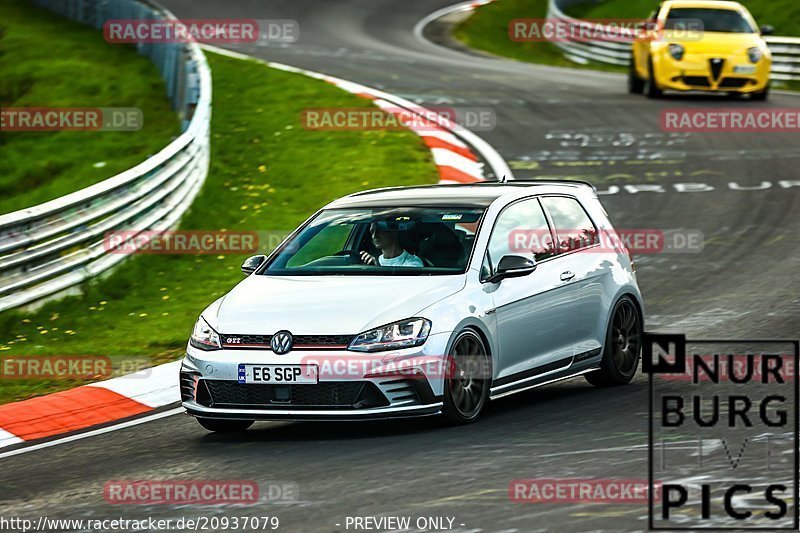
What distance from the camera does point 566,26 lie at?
3916cm

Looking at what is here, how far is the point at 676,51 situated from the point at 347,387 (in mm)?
17325

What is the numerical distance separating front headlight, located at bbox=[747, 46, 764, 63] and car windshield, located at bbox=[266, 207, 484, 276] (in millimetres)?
15809

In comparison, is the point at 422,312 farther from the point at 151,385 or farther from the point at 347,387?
the point at 151,385

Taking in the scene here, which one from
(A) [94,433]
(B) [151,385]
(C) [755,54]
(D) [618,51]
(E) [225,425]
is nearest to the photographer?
(E) [225,425]

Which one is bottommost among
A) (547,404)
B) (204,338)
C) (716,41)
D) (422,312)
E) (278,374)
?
(547,404)

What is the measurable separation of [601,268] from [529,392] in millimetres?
988

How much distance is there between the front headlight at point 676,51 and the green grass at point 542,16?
35.2 feet

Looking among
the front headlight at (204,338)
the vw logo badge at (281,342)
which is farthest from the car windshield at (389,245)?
the vw logo badge at (281,342)

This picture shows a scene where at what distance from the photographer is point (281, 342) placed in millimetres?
9078

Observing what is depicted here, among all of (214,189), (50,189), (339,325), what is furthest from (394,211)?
(50,189)

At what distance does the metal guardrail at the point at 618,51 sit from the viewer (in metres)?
31.0

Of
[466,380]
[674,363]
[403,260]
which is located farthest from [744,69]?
[466,380]

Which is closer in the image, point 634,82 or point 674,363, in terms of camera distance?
point 674,363

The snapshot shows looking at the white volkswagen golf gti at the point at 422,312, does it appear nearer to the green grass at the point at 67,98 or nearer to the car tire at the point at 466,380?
the car tire at the point at 466,380
